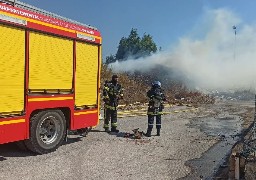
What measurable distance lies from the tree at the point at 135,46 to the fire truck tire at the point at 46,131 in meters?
55.8

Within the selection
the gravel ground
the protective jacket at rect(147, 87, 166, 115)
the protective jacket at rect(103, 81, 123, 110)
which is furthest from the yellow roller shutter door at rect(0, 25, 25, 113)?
the protective jacket at rect(147, 87, 166, 115)

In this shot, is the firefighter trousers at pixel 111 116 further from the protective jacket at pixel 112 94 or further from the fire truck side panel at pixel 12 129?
the fire truck side panel at pixel 12 129

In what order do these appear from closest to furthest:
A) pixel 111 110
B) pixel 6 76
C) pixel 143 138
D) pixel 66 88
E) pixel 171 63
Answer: pixel 6 76 → pixel 66 88 → pixel 143 138 → pixel 111 110 → pixel 171 63

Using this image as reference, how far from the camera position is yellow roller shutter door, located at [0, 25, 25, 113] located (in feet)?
21.4

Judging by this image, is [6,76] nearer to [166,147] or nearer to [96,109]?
[96,109]

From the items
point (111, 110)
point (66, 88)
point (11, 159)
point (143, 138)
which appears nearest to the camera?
point (11, 159)

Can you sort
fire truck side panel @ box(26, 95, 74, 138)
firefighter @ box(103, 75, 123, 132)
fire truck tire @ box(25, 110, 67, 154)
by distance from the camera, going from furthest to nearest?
firefighter @ box(103, 75, 123, 132), fire truck tire @ box(25, 110, 67, 154), fire truck side panel @ box(26, 95, 74, 138)

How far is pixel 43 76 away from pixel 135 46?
203 ft

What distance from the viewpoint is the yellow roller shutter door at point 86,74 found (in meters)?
8.54

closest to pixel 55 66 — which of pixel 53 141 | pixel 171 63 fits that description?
pixel 53 141

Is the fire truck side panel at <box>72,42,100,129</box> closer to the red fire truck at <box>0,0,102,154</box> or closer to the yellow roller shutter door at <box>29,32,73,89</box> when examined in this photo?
the red fire truck at <box>0,0,102,154</box>

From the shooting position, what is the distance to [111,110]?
10.8m

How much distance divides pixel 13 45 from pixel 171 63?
34.4 meters

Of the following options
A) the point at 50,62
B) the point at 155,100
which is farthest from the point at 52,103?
the point at 155,100
